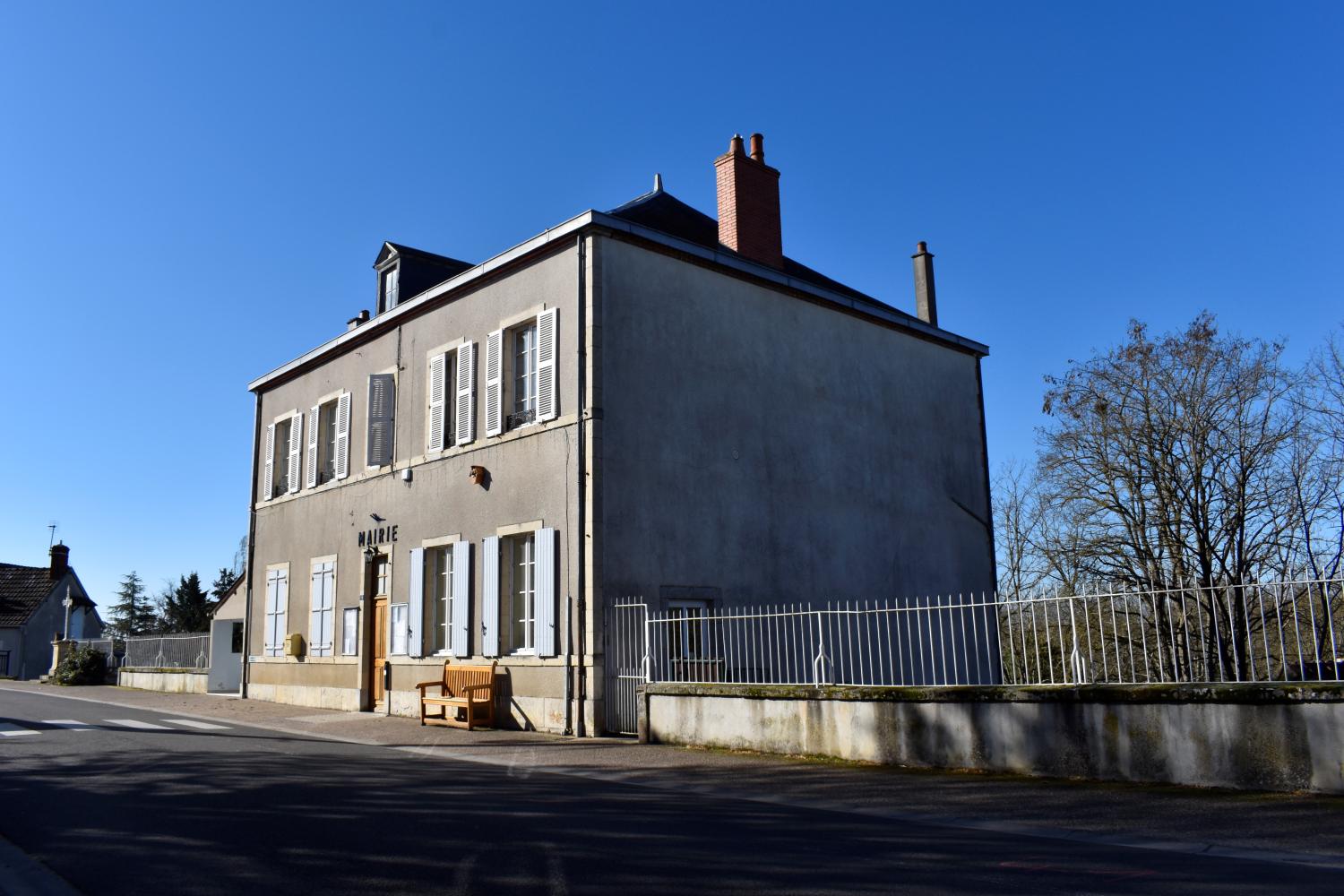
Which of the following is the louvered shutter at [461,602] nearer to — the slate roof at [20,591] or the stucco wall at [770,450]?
the stucco wall at [770,450]

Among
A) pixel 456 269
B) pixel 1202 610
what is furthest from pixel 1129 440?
pixel 456 269

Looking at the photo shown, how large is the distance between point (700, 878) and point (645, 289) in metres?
10.5

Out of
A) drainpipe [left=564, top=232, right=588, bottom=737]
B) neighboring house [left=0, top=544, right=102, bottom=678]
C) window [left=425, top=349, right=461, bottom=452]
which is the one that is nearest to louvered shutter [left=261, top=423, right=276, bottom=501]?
window [left=425, top=349, right=461, bottom=452]

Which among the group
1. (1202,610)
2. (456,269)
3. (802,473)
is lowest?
(1202,610)

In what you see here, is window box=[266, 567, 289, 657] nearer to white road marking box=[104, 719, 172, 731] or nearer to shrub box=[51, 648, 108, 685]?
white road marking box=[104, 719, 172, 731]

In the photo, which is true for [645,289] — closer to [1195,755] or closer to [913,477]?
[913,477]

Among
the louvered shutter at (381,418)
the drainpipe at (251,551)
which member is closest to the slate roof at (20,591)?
the drainpipe at (251,551)

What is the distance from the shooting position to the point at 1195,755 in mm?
8367

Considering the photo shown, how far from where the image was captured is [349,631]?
1870 cm

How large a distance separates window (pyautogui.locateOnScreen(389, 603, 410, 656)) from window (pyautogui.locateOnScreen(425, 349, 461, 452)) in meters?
2.68

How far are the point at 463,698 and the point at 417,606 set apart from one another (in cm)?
229

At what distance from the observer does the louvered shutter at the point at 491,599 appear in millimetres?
14898

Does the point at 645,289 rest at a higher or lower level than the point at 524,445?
higher

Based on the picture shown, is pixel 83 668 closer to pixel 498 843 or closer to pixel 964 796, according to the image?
pixel 498 843
